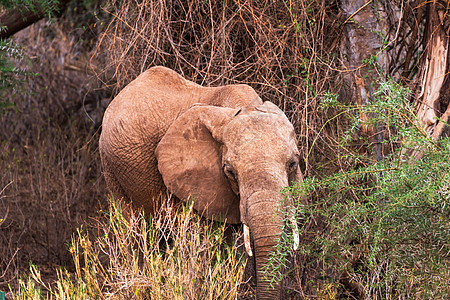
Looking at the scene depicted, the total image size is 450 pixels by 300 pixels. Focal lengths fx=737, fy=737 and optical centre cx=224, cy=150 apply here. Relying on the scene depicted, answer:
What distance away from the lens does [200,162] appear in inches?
174

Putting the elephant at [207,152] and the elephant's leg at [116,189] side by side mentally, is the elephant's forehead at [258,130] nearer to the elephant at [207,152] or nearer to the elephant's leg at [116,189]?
the elephant at [207,152]

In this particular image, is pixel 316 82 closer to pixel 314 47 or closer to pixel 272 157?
pixel 314 47

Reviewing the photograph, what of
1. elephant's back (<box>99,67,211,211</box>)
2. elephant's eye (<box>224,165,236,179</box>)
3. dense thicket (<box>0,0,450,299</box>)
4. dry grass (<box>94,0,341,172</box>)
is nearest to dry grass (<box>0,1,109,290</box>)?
dense thicket (<box>0,0,450,299</box>)

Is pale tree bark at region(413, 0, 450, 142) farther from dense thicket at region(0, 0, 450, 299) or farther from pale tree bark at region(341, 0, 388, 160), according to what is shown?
pale tree bark at region(341, 0, 388, 160)

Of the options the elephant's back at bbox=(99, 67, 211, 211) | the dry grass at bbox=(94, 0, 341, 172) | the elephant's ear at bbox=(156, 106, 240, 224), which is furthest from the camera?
the dry grass at bbox=(94, 0, 341, 172)

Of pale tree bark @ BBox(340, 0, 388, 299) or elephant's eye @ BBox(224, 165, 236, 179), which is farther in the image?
pale tree bark @ BBox(340, 0, 388, 299)

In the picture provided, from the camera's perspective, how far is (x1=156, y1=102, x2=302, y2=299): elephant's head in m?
3.83

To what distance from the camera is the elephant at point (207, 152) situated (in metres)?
3.89

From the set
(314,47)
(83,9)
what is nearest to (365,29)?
(314,47)

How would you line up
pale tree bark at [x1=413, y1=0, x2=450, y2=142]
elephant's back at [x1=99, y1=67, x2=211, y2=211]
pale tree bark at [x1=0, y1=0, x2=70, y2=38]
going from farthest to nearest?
pale tree bark at [x1=0, y1=0, x2=70, y2=38] < pale tree bark at [x1=413, y1=0, x2=450, y2=142] < elephant's back at [x1=99, y1=67, x2=211, y2=211]

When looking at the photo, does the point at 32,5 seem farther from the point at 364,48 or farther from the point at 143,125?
the point at 364,48

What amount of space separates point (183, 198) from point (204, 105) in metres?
0.58

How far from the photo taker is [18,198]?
6.62 meters

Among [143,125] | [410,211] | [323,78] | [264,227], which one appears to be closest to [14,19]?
[143,125]
